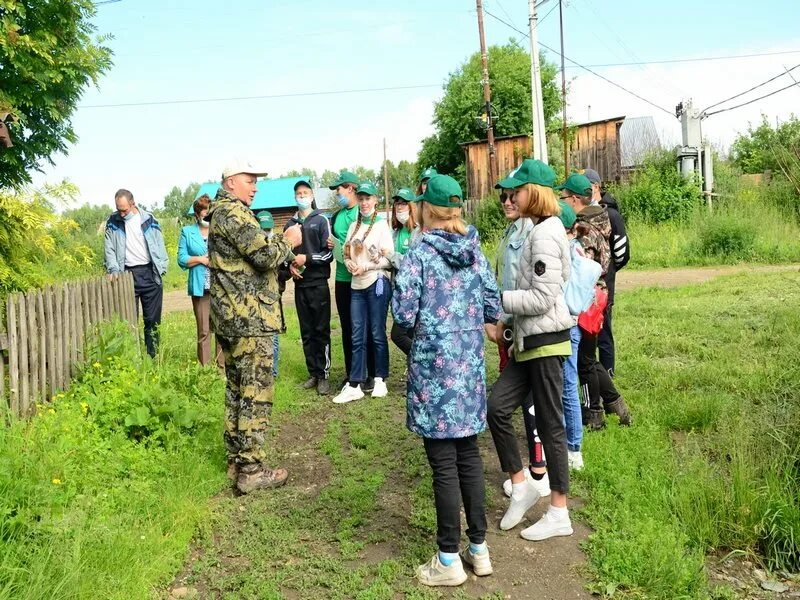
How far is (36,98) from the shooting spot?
6.98 m

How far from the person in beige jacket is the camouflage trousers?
1942 millimetres

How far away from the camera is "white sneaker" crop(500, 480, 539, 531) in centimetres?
368

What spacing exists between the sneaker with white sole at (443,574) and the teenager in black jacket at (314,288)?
12.1 feet

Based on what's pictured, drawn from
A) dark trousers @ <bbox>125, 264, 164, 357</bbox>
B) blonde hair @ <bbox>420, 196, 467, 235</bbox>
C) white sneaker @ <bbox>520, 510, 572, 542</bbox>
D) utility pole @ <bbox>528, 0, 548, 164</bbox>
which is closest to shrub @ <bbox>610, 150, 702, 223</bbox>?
utility pole @ <bbox>528, 0, 548, 164</bbox>

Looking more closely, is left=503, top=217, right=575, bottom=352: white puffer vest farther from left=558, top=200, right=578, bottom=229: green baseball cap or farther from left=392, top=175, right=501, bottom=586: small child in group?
left=558, top=200, right=578, bottom=229: green baseball cap

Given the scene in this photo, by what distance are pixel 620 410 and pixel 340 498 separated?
7.27 ft

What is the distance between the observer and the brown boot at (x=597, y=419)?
16.3 feet

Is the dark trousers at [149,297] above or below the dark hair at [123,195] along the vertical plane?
below

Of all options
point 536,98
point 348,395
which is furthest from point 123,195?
point 536,98

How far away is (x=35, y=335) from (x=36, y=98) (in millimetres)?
3172

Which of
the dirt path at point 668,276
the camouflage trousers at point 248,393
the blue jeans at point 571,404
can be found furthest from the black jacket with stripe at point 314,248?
the dirt path at point 668,276

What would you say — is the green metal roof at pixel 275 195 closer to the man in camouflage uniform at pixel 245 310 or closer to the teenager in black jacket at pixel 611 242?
the teenager in black jacket at pixel 611 242

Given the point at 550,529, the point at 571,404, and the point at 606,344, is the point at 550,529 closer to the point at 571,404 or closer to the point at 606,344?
the point at 571,404

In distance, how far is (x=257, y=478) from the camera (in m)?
4.43
